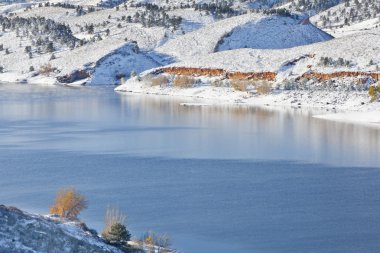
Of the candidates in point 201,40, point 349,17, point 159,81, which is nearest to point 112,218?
point 159,81

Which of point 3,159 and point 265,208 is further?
point 3,159

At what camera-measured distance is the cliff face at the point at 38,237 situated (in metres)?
27.5

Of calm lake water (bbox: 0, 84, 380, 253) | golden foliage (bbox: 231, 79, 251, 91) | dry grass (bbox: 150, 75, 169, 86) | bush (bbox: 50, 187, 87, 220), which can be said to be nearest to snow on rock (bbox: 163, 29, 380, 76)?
dry grass (bbox: 150, 75, 169, 86)

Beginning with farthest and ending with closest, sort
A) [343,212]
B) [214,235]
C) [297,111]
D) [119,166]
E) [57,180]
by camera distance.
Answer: [297,111], [119,166], [57,180], [343,212], [214,235]

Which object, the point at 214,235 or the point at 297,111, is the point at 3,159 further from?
the point at 297,111

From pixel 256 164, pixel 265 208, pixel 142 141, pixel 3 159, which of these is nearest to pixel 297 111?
pixel 142 141

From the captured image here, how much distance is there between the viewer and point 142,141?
62.9 meters

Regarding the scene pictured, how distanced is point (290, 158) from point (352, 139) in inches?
426

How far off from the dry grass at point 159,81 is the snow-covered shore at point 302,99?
0.72m

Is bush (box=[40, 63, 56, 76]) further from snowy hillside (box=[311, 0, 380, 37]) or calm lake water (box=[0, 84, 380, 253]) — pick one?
snowy hillside (box=[311, 0, 380, 37])

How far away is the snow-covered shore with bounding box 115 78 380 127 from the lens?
7906cm

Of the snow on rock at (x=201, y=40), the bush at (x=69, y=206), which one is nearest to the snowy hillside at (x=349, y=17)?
the snow on rock at (x=201, y=40)

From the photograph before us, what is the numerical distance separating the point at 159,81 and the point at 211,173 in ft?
208

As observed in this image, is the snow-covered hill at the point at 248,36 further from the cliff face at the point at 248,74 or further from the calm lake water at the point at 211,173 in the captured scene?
the calm lake water at the point at 211,173
